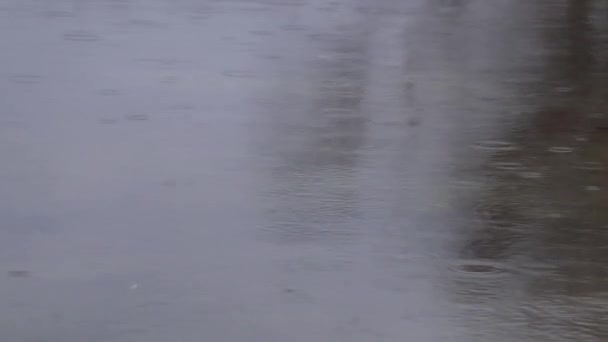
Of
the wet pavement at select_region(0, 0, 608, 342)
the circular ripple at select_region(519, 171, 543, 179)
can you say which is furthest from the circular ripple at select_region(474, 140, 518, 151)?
the circular ripple at select_region(519, 171, 543, 179)

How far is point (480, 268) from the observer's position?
17.7 feet

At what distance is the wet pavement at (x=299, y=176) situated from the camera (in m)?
5.02

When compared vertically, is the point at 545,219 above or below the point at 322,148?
below

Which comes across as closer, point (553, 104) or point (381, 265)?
point (381, 265)

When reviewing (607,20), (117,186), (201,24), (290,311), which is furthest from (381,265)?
(607,20)

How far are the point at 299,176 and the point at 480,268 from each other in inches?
55.5

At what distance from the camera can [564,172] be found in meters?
6.37

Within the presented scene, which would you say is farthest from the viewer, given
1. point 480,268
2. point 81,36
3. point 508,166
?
point 81,36

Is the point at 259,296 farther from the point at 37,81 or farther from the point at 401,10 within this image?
the point at 401,10

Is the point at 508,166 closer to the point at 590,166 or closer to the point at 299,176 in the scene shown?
the point at 590,166

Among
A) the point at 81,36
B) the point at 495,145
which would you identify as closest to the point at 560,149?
the point at 495,145

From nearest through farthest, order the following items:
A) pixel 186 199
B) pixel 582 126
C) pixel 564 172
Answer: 1. pixel 186 199
2. pixel 564 172
3. pixel 582 126

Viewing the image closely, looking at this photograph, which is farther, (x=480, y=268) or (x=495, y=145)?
(x=495, y=145)

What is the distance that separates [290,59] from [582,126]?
2.42m
